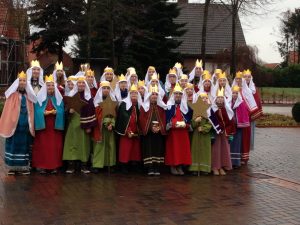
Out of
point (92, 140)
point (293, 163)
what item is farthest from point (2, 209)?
point (293, 163)

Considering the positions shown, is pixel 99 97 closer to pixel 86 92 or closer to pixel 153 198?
pixel 86 92

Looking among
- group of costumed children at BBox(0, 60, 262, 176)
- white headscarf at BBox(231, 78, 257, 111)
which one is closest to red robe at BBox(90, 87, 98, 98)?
group of costumed children at BBox(0, 60, 262, 176)

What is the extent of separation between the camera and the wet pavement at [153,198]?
6945mm

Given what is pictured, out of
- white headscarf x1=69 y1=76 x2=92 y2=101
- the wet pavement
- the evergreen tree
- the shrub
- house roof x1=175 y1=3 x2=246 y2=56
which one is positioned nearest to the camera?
→ the wet pavement

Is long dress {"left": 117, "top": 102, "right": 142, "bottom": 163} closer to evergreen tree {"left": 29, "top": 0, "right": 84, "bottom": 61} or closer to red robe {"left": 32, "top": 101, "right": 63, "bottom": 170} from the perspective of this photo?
red robe {"left": 32, "top": 101, "right": 63, "bottom": 170}

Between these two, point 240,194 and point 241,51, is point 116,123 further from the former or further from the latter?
point 241,51

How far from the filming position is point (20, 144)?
962 cm

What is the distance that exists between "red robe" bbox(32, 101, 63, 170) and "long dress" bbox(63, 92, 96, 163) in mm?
169

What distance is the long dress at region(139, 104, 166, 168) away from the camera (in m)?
9.77

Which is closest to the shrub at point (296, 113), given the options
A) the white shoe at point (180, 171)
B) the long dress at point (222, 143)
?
the long dress at point (222, 143)

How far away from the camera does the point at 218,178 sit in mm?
9883

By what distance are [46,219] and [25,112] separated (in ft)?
10.7

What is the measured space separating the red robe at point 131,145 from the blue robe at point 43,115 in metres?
1.19

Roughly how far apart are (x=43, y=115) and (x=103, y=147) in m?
1.28
